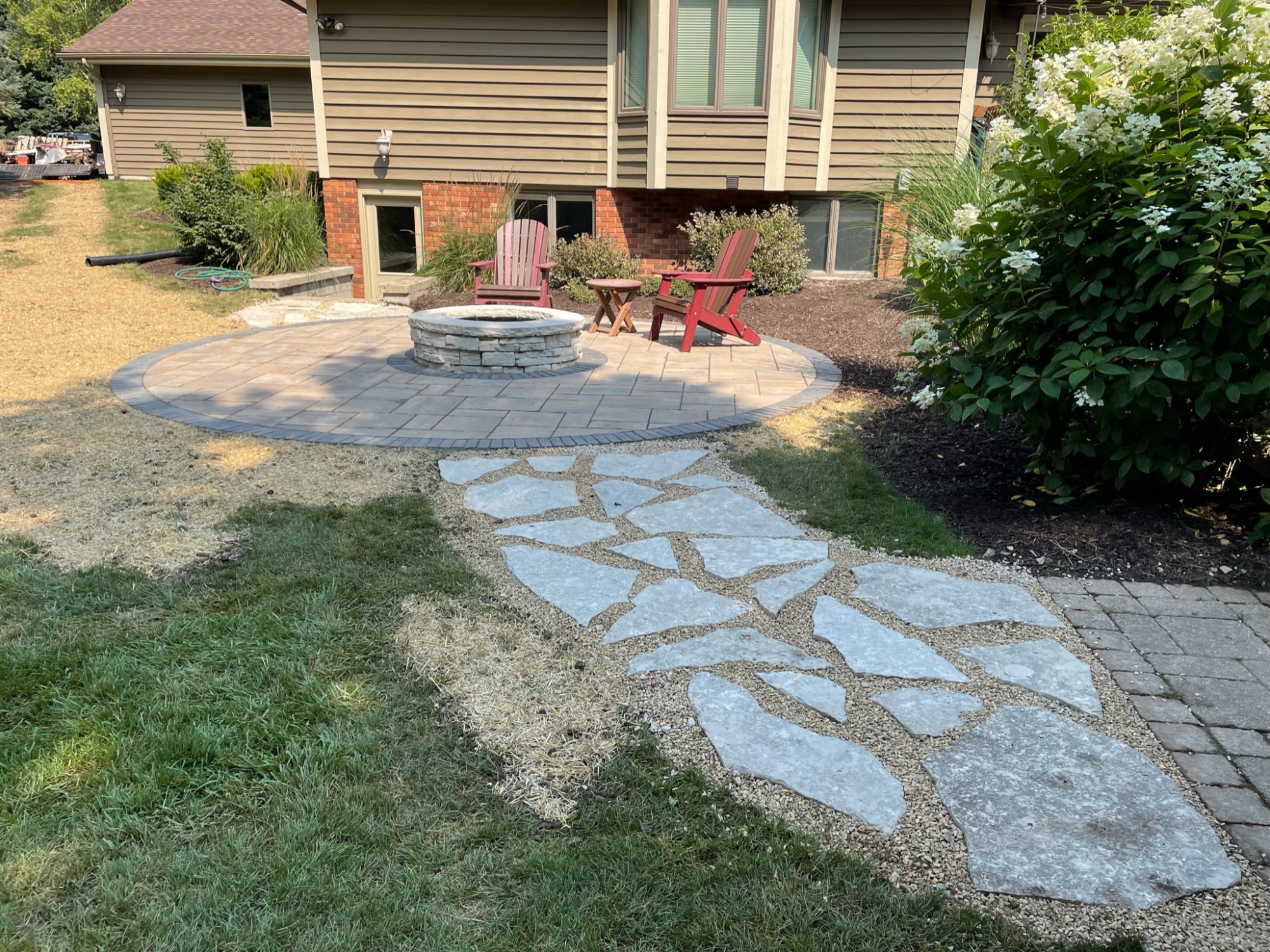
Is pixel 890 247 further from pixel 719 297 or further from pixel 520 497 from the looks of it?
pixel 520 497

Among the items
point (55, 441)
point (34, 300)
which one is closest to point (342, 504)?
point (55, 441)

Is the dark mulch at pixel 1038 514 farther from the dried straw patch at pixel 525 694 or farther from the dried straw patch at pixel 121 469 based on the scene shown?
the dried straw patch at pixel 121 469

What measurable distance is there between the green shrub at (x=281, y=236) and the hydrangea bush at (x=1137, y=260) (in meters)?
8.43

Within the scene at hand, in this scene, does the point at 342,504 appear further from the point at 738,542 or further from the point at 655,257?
the point at 655,257

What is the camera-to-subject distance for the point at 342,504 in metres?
3.87

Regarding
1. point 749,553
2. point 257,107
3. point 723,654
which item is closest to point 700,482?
point 749,553

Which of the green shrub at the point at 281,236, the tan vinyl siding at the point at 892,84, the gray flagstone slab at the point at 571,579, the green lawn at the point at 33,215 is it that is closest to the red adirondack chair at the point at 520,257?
the green shrub at the point at 281,236

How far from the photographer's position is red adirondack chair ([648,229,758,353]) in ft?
23.8

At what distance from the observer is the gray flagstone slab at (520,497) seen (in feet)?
12.8

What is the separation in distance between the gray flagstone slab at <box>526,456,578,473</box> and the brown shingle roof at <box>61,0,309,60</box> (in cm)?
1464

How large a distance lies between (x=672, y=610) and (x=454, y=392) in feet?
11.3

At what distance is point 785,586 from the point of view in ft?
10.5

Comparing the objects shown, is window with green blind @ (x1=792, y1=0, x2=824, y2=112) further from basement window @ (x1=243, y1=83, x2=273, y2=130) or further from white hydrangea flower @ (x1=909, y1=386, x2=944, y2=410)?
basement window @ (x1=243, y1=83, x2=273, y2=130)

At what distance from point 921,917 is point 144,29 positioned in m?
21.7
